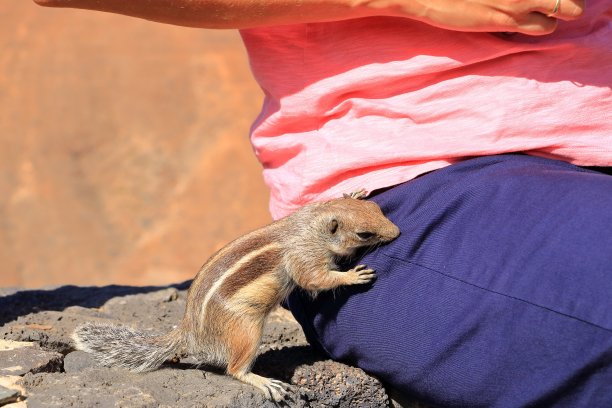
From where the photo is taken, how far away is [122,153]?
→ 9.20m

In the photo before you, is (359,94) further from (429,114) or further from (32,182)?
(32,182)

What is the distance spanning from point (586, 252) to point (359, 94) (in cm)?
66

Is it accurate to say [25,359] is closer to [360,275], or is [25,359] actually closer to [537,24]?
[360,275]

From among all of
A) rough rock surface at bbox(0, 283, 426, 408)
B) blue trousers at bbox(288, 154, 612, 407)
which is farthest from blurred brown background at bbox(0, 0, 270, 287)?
blue trousers at bbox(288, 154, 612, 407)

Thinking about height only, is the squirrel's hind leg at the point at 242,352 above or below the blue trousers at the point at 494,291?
below

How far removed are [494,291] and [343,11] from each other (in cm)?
69

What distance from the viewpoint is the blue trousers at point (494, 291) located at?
193 cm

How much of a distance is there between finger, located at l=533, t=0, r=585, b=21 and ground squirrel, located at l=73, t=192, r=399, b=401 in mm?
604

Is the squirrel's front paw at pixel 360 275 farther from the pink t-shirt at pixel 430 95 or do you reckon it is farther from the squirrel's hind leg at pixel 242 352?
the squirrel's hind leg at pixel 242 352

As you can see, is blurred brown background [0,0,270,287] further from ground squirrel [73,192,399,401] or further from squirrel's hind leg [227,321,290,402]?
squirrel's hind leg [227,321,290,402]

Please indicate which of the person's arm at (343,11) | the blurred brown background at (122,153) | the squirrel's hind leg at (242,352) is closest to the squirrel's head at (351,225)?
the squirrel's hind leg at (242,352)

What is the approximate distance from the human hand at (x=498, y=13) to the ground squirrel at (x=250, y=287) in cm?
49

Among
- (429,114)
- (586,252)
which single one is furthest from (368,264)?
(586,252)

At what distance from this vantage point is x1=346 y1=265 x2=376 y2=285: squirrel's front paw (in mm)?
2240
